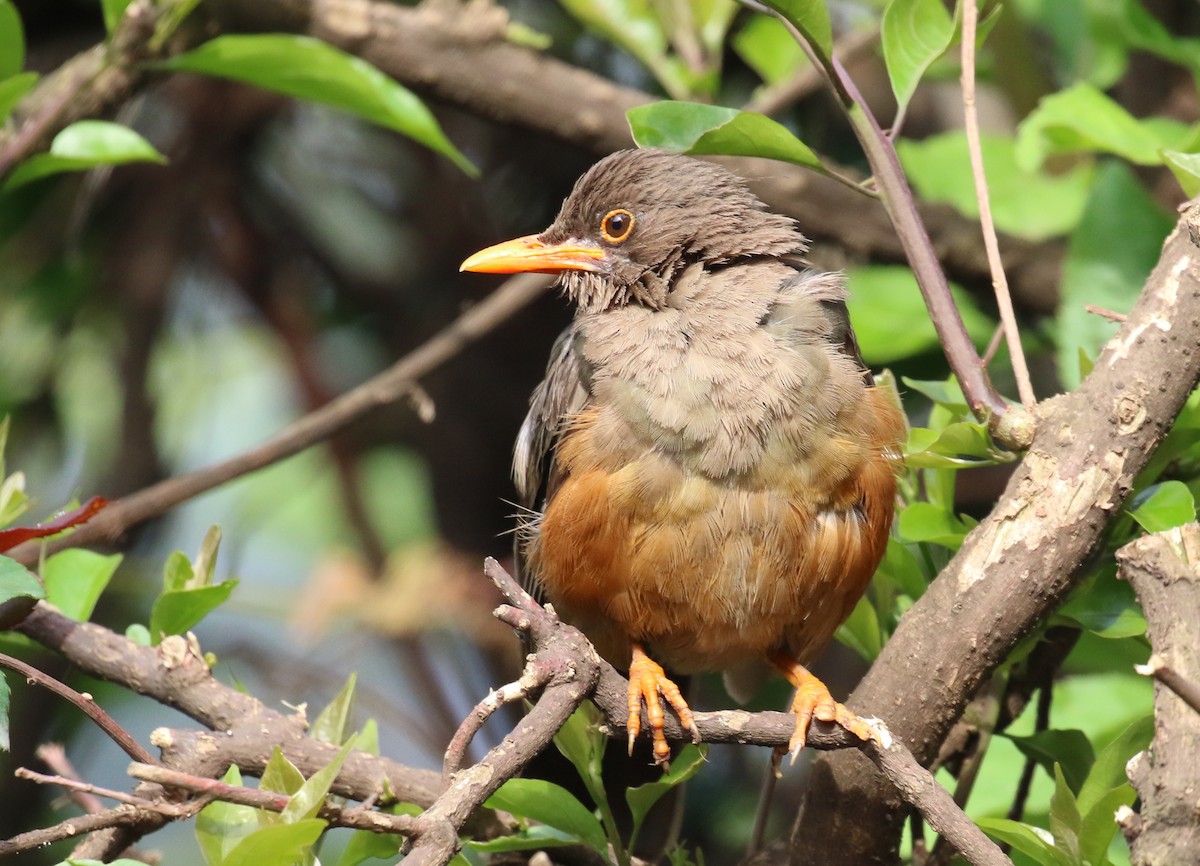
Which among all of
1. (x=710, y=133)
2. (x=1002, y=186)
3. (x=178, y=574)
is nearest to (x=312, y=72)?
(x=710, y=133)

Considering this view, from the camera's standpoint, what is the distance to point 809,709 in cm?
300

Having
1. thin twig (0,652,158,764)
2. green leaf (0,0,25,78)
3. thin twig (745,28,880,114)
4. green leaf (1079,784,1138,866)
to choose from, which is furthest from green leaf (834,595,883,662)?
green leaf (0,0,25,78)

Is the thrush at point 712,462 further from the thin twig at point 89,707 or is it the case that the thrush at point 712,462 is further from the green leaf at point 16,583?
the green leaf at point 16,583

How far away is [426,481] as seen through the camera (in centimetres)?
592

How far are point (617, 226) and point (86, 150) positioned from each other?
4.95ft

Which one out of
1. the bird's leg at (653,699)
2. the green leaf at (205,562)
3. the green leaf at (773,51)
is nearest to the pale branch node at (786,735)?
the bird's leg at (653,699)

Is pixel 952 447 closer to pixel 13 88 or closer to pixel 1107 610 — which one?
pixel 1107 610

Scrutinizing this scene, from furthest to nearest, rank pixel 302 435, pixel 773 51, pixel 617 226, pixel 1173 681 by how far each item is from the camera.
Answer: pixel 773 51 < pixel 302 435 < pixel 617 226 < pixel 1173 681

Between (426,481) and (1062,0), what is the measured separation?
10.5 ft

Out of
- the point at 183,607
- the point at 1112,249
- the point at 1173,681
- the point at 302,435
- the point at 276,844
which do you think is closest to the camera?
the point at 1173,681

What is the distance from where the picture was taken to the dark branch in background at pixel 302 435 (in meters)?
4.00

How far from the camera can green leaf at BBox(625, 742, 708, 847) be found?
2.86 metres

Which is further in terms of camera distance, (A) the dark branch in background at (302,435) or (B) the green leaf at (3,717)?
(A) the dark branch in background at (302,435)

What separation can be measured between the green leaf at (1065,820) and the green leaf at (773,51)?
3.13 metres
